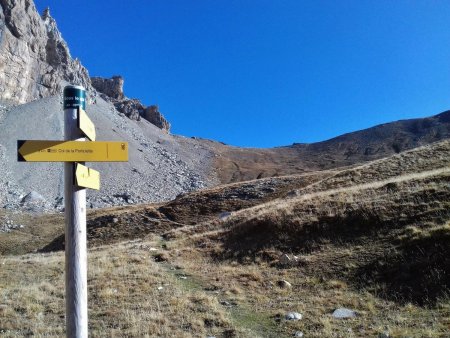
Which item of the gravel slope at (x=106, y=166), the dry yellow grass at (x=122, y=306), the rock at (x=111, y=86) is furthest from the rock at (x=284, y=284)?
the rock at (x=111, y=86)

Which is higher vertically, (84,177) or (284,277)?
(84,177)

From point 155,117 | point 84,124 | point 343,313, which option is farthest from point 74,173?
point 155,117

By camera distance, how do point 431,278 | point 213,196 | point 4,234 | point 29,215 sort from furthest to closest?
1. point 29,215
2. point 4,234
3. point 213,196
4. point 431,278

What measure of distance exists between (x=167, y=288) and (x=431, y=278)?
710 cm

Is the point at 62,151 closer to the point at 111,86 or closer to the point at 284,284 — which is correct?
the point at 284,284

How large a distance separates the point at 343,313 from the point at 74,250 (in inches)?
248

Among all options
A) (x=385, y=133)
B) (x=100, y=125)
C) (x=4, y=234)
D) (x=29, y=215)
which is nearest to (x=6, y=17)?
(x=100, y=125)

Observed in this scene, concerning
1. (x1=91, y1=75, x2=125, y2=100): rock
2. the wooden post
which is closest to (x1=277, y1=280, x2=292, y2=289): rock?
the wooden post

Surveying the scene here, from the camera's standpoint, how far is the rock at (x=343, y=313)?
787 cm

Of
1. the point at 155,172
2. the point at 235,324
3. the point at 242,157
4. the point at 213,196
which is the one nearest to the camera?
the point at 235,324

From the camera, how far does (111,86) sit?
14650 centimetres

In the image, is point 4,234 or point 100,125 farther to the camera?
point 100,125

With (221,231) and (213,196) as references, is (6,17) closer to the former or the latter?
(213,196)

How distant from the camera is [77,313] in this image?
4.04 m
